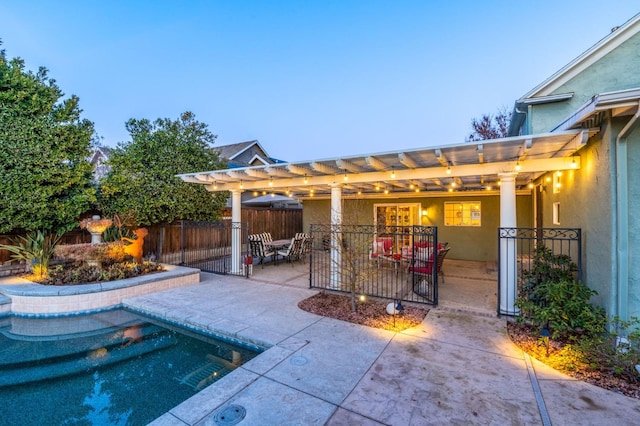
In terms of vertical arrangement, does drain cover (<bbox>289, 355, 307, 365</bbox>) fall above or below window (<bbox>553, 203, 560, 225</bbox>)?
below

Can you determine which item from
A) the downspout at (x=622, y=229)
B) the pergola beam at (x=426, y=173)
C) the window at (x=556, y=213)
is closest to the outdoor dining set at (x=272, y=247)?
the pergola beam at (x=426, y=173)

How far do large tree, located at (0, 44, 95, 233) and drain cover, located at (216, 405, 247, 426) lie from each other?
313 inches

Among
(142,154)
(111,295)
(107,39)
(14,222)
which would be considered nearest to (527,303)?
(111,295)

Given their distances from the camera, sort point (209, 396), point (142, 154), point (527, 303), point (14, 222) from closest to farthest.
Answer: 1. point (209, 396)
2. point (527, 303)
3. point (14, 222)
4. point (142, 154)

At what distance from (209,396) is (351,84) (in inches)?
721

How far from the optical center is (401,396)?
2.82 meters

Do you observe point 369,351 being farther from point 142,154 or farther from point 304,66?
point 304,66

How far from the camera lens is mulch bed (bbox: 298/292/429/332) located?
472 cm

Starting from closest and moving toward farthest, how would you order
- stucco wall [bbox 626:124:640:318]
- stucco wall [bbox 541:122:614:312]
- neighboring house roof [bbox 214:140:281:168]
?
stucco wall [bbox 626:124:640:318]
stucco wall [bbox 541:122:614:312]
neighboring house roof [bbox 214:140:281:168]

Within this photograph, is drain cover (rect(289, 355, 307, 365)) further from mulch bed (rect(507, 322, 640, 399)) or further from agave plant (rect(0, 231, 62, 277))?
agave plant (rect(0, 231, 62, 277))

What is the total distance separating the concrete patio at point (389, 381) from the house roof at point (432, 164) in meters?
2.80

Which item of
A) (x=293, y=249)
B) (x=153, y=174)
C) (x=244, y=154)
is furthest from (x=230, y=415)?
(x=244, y=154)

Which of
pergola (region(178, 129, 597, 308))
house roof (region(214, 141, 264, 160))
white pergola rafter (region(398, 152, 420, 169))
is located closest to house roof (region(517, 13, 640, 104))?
pergola (region(178, 129, 597, 308))

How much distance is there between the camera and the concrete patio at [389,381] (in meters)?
2.54
